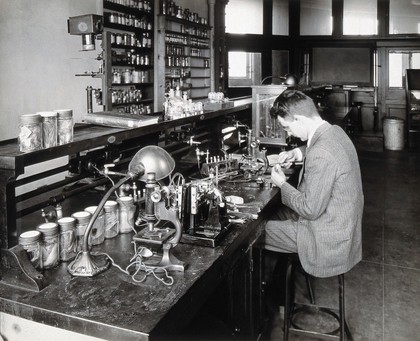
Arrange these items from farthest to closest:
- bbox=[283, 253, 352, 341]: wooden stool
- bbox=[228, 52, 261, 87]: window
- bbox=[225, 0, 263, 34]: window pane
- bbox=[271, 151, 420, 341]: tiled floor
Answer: bbox=[228, 52, 261, 87]: window
bbox=[225, 0, 263, 34]: window pane
bbox=[271, 151, 420, 341]: tiled floor
bbox=[283, 253, 352, 341]: wooden stool

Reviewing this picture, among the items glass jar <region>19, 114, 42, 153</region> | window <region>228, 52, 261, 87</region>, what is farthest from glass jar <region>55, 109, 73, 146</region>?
window <region>228, 52, 261, 87</region>

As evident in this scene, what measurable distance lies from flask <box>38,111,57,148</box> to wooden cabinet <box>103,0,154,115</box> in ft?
15.3

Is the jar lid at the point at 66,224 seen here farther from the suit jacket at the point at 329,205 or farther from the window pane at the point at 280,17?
the window pane at the point at 280,17

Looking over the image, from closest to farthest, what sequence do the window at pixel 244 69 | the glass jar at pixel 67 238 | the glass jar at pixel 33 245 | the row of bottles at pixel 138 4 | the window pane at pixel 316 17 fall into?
the glass jar at pixel 33 245 → the glass jar at pixel 67 238 → the row of bottles at pixel 138 4 → the window pane at pixel 316 17 → the window at pixel 244 69

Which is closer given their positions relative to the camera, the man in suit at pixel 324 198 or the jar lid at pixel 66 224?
the jar lid at pixel 66 224

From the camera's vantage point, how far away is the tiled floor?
114 inches

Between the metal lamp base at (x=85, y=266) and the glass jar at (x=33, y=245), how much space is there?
0.41ft

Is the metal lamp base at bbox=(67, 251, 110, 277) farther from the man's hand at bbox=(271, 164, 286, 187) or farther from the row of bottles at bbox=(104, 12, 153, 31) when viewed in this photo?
the row of bottles at bbox=(104, 12, 153, 31)

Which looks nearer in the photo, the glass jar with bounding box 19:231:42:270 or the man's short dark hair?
the glass jar with bounding box 19:231:42:270

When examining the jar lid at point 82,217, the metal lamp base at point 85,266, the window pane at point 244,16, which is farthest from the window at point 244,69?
the metal lamp base at point 85,266

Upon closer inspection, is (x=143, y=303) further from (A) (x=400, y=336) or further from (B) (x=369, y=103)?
(B) (x=369, y=103)

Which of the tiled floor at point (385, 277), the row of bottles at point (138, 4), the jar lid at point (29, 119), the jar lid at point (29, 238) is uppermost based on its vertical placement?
the row of bottles at point (138, 4)

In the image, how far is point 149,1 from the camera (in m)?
7.57

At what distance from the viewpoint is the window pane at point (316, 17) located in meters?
11.3
